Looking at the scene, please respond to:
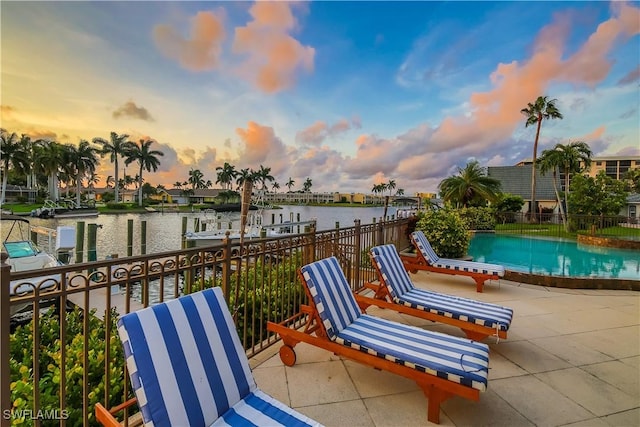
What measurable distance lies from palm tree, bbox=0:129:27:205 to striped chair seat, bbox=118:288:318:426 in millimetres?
55030

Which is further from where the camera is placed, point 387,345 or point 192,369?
point 387,345

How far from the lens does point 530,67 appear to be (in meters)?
10.9

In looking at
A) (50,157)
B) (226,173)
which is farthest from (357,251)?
(226,173)

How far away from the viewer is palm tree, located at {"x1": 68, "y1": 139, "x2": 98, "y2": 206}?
4525cm

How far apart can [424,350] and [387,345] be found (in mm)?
314

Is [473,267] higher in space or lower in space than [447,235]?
lower

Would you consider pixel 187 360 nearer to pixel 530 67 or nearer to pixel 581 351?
pixel 581 351

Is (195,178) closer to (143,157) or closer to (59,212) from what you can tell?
(143,157)

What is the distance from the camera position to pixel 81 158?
4641 centimetres

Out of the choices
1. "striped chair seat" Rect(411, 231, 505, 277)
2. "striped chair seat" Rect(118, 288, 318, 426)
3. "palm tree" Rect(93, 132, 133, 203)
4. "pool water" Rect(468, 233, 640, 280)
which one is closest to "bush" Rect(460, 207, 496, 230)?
"pool water" Rect(468, 233, 640, 280)

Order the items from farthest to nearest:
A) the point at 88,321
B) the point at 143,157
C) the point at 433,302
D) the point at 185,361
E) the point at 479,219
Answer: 1. the point at 143,157
2. the point at 479,219
3. the point at 433,302
4. the point at 88,321
5. the point at 185,361

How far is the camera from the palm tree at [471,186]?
69.6 feet

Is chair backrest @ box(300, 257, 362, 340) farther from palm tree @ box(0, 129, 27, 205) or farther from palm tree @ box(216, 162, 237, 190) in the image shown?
palm tree @ box(216, 162, 237, 190)

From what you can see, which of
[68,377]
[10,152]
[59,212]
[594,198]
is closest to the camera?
[68,377]
